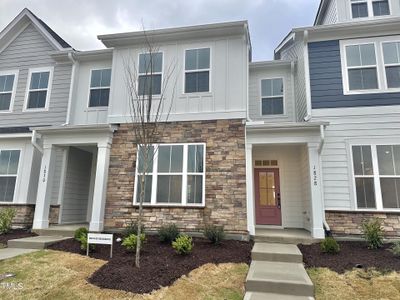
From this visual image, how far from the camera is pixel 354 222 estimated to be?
7711 mm

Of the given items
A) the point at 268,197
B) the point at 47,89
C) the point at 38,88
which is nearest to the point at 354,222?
the point at 268,197

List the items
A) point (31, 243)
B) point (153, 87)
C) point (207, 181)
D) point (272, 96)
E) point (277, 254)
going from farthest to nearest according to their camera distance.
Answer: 1. point (272, 96)
2. point (153, 87)
3. point (207, 181)
4. point (31, 243)
5. point (277, 254)

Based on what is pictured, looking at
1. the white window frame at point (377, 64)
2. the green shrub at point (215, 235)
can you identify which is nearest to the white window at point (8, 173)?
the green shrub at point (215, 235)

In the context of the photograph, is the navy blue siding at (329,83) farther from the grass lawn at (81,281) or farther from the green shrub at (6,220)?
the green shrub at (6,220)

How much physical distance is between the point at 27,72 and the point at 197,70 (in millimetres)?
7238

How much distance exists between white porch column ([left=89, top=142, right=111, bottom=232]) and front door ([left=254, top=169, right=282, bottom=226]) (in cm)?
498

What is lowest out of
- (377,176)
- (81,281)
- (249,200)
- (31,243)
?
(81,281)

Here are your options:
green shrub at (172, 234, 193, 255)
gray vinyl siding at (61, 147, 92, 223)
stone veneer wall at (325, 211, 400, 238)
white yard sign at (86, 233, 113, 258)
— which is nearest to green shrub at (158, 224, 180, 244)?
green shrub at (172, 234, 193, 255)

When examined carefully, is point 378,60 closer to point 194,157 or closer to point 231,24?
point 231,24

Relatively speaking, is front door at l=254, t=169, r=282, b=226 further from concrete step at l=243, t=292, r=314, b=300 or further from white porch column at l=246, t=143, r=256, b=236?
concrete step at l=243, t=292, r=314, b=300

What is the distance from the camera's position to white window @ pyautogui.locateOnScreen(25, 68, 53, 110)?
36.1ft

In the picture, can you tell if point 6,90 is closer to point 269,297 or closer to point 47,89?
point 47,89

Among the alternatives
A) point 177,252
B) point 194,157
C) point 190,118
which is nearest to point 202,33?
point 190,118

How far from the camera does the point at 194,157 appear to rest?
838cm
